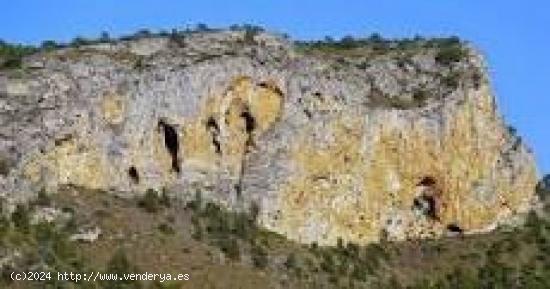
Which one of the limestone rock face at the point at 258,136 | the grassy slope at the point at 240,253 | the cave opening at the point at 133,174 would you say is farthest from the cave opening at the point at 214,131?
the cave opening at the point at 133,174

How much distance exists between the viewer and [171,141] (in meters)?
120

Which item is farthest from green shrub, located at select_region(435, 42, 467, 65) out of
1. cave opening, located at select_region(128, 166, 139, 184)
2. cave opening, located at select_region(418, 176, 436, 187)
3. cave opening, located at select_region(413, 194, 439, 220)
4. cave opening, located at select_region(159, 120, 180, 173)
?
cave opening, located at select_region(128, 166, 139, 184)

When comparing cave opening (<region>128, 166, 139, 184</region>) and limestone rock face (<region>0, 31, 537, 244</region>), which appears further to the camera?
cave opening (<region>128, 166, 139, 184</region>)

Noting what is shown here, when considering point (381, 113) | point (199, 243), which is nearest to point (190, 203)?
point (199, 243)

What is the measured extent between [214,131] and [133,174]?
533cm

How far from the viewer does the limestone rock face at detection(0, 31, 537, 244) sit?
386 ft

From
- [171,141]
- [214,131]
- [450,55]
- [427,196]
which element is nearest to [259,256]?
[214,131]

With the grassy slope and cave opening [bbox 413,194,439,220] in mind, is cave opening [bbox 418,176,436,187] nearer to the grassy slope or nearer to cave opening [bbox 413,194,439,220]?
cave opening [bbox 413,194,439,220]

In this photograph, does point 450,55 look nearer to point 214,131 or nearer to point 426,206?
point 426,206

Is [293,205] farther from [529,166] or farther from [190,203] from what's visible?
[529,166]

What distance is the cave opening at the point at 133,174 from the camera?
119 metres

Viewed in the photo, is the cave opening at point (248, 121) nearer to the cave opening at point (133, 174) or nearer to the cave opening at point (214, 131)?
the cave opening at point (214, 131)

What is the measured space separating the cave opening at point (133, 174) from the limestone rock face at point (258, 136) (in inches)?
3.5

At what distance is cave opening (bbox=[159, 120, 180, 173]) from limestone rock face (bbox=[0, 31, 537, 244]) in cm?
6
